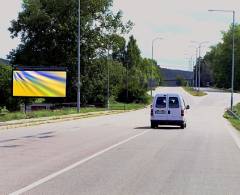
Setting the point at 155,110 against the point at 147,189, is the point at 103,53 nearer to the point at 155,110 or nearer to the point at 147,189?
the point at 155,110

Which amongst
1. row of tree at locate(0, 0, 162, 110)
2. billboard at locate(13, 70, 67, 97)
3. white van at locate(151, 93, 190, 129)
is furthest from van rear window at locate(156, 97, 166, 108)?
row of tree at locate(0, 0, 162, 110)

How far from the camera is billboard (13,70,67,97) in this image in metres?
41.6

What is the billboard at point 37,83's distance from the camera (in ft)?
136

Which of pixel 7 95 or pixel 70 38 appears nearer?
pixel 7 95

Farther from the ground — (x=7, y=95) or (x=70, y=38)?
(x=70, y=38)

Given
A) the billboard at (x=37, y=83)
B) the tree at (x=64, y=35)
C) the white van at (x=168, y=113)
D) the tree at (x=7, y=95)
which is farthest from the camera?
the tree at (x=64, y=35)

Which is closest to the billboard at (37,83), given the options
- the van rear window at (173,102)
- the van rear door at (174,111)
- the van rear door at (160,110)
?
the van rear door at (160,110)

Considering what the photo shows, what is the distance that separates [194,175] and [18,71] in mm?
30777

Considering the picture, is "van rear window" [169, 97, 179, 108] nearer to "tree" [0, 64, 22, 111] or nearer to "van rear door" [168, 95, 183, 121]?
"van rear door" [168, 95, 183, 121]

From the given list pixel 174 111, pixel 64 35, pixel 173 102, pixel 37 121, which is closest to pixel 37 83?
pixel 37 121

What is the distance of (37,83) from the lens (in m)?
41.9

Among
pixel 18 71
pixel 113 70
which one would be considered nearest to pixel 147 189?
pixel 18 71

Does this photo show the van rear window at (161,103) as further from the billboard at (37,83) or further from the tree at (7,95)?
the tree at (7,95)

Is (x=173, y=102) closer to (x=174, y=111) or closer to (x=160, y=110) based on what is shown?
(x=174, y=111)
